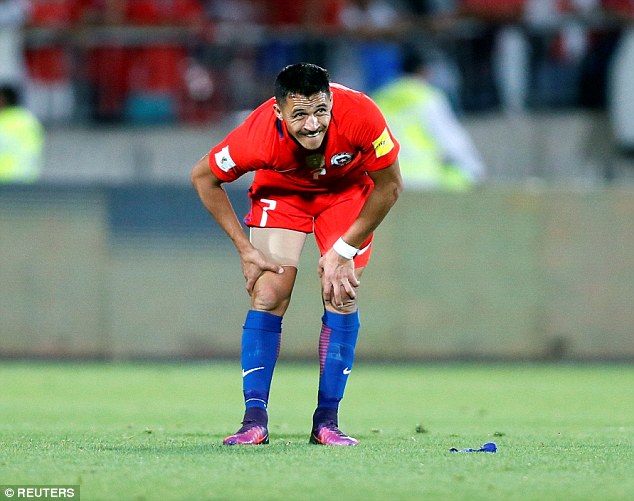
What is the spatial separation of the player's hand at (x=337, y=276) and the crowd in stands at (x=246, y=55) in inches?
312

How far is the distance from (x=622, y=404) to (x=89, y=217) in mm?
5476

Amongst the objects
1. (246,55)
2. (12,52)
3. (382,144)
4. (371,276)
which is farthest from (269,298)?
(12,52)

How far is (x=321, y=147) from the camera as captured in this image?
6.57m

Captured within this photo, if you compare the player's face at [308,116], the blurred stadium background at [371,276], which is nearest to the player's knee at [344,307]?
the player's face at [308,116]

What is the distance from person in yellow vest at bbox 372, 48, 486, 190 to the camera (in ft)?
43.1

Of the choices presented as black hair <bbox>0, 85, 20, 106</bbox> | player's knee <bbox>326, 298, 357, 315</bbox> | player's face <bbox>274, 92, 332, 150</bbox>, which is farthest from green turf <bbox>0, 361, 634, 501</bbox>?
black hair <bbox>0, 85, 20, 106</bbox>

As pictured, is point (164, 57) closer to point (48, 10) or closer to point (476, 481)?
point (48, 10)

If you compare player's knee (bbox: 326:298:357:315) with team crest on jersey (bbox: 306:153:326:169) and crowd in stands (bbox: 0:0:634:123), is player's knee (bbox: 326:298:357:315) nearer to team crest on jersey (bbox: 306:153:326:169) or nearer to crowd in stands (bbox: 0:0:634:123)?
team crest on jersey (bbox: 306:153:326:169)

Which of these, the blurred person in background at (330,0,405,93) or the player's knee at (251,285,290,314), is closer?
the player's knee at (251,285,290,314)

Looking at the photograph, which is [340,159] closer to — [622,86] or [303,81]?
[303,81]

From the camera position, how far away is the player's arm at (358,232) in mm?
6758

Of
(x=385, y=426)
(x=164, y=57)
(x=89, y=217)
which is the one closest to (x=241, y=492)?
(x=385, y=426)

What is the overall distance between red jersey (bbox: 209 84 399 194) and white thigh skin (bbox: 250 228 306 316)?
0.35 m

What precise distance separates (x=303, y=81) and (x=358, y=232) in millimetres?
857
